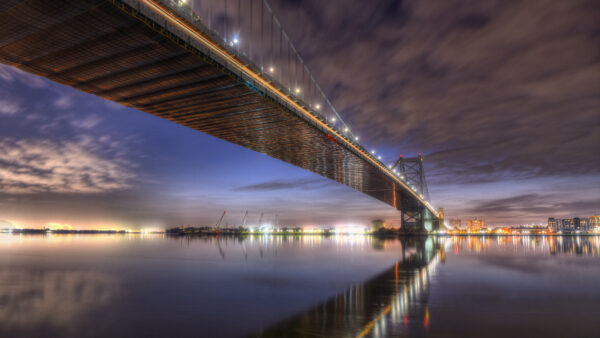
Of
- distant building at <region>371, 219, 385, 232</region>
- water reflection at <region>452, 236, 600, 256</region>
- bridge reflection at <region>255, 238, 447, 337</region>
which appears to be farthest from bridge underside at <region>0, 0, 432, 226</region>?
distant building at <region>371, 219, 385, 232</region>

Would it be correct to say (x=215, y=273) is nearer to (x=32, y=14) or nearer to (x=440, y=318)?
(x=440, y=318)

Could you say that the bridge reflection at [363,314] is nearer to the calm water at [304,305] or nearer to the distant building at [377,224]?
the calm water at [304,305]

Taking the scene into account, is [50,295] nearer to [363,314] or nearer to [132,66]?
[132,66]

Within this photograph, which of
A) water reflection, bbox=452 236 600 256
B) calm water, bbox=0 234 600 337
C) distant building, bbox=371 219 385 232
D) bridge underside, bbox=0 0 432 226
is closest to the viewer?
calm water, bbox=0 234 600 337

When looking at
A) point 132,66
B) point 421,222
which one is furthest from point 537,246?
point 132,66

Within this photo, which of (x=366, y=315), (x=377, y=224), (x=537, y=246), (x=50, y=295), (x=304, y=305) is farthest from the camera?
(x=377, y=224)

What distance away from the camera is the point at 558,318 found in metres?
7.65

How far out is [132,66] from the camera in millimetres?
15125

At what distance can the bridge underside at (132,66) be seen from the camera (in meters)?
11.4

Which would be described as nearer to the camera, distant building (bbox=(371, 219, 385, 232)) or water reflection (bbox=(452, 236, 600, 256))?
water reflection (bbox=(452, 236, 600, 256))

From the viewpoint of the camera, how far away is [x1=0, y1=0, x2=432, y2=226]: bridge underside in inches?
448

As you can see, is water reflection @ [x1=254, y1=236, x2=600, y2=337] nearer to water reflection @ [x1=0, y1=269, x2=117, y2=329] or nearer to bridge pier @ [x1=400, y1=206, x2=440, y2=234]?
water reflection @ [x1=0, y1=269, x2=117, y2=329]

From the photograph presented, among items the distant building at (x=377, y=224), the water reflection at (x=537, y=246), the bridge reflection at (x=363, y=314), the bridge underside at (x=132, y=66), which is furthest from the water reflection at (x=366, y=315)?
the distant building at (x=377, y=224)

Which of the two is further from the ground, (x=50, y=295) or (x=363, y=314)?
(x=363, y=314)
